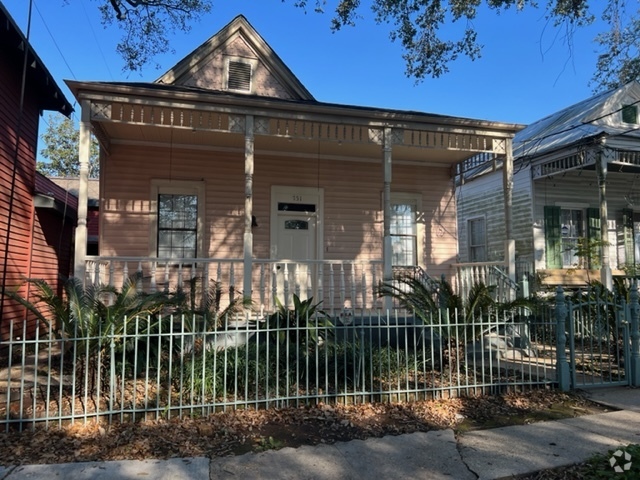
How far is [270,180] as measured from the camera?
1016 cm

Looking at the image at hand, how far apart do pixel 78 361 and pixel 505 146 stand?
828cm

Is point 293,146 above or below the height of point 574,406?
above

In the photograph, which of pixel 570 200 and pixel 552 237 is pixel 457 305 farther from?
pixel 570 200

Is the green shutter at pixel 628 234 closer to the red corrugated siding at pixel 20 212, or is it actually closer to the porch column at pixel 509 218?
the porch column at pixel 509 218

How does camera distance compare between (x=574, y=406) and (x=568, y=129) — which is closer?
(x=574, y=406)

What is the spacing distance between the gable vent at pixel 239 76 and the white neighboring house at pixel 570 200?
6.15 meters

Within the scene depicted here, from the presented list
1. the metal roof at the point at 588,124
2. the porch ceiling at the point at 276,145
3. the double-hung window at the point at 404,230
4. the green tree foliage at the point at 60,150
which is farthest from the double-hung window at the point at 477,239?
the green tree foliage at the point at 60,150

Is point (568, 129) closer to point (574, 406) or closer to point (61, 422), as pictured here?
point (574, 406)

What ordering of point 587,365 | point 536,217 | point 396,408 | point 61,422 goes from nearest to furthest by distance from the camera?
point 61,422 < point 396,408 < point 587,365 < point 536,217

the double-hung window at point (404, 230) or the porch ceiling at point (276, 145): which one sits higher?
the porch ceiling at point (276, 145)

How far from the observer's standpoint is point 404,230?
1106 centimetres

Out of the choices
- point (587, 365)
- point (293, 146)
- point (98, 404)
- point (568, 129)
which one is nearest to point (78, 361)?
point (98, 404)

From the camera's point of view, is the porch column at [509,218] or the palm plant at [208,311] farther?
the porch column at [509,218]

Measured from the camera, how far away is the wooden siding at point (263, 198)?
30.9ft
